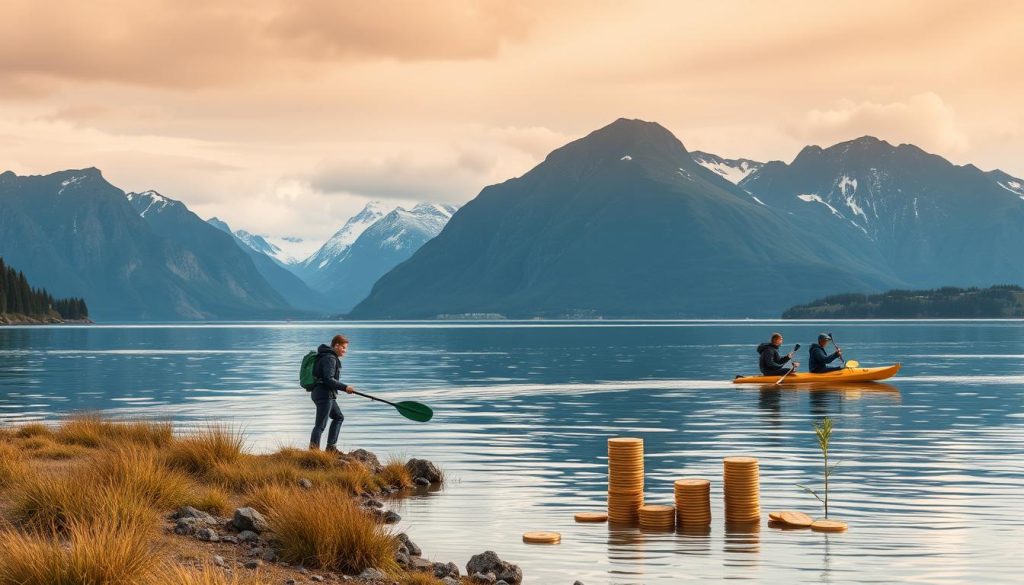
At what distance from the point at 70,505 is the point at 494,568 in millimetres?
6516

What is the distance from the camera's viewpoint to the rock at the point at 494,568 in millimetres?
18906

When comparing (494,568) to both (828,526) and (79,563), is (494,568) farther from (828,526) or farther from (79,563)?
(828,526)

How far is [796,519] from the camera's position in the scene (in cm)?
2306

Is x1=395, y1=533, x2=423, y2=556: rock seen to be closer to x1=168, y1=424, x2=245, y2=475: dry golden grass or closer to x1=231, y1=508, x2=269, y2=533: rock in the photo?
x1=231, y1=508, x2=269, y2=533: rock

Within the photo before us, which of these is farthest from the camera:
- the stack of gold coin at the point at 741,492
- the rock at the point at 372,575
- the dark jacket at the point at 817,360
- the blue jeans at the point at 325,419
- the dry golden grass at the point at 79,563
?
the dark jacket at the point at 817,360

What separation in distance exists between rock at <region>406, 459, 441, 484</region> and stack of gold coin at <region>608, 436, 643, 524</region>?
23.2 feet

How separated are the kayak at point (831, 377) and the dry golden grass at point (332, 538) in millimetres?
51087

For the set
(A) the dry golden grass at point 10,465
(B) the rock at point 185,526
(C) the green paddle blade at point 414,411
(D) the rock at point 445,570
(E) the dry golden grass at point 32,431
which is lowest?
(D) the rock at point 445,570

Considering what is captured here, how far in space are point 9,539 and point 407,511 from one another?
35.6 feet

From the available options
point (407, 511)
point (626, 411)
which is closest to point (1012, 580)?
point (407, 511)

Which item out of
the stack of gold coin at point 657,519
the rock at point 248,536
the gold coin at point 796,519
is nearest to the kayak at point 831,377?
the gold coin at point 796,519

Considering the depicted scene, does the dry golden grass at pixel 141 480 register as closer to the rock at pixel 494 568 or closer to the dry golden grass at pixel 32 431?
the rock at pixel 494 568

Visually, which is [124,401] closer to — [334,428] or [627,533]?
[334,428]

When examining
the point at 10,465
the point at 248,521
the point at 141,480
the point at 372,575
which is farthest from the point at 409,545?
the point at 10,465
